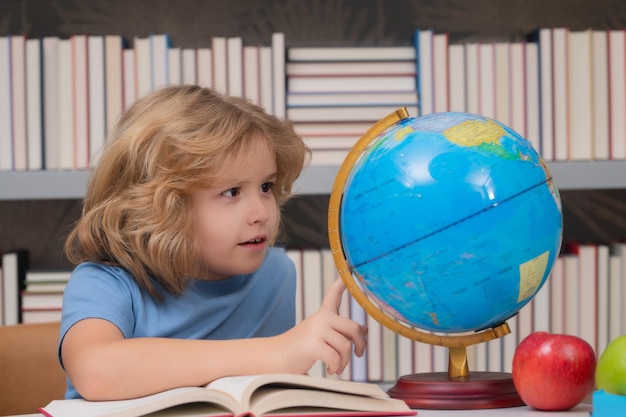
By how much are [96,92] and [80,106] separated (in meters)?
0.05

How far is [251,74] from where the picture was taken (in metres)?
2.27

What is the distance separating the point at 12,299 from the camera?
2.27 m

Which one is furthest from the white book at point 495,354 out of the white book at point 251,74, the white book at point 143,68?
the white book at point 143,68

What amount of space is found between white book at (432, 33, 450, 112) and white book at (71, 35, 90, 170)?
0.87m

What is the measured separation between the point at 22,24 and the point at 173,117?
1321 mm

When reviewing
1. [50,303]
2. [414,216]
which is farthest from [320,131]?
[414,216]

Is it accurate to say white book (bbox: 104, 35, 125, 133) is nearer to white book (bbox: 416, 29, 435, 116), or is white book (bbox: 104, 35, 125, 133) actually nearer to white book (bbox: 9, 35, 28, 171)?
white book (bbox: 9, 35, 28, 171)

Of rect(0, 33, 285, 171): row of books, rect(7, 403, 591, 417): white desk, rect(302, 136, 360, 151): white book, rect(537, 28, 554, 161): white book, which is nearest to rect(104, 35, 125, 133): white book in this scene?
rect(0, 33, 285, 171): row of books

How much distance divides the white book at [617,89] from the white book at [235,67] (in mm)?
933

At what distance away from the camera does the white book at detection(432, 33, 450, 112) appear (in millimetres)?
2273

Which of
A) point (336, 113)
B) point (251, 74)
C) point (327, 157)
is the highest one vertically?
point (251, 74)

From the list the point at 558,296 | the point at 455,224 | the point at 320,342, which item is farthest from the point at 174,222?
the point at 558,296

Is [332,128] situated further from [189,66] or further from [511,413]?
[511,413]

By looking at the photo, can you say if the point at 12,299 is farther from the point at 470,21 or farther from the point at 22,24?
the point at 470,21
